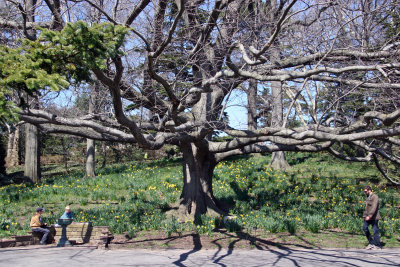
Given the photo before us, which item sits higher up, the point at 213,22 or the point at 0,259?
the point at 213,22

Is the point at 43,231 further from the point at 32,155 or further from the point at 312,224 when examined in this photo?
the point at 32,155

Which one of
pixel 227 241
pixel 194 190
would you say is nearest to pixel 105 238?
pixel 227 241

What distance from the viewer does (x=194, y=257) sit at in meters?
6.95

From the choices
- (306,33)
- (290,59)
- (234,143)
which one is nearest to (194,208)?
(234,143)

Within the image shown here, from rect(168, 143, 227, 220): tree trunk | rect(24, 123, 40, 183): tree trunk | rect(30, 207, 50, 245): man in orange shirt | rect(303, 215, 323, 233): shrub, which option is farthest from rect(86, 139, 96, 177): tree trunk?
rect(303, 215, 323, 233): shrub

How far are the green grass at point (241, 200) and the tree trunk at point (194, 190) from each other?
527mm

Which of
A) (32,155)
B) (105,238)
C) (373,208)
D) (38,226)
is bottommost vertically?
(105,238)

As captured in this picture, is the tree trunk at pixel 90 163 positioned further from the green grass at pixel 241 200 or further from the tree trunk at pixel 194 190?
the tree trunk at pixel 194 190

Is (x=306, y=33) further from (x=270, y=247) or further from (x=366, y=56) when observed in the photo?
(x=270, y=247)

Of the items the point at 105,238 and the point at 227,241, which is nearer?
the point at 105,238

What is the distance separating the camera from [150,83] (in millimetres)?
9000

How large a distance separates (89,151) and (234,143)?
1062 centimetres

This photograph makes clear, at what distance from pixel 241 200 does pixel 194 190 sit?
8.25ft

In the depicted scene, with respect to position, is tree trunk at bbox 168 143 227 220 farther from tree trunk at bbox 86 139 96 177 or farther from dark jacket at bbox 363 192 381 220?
tree trunk at bbox 86 139 96 177
